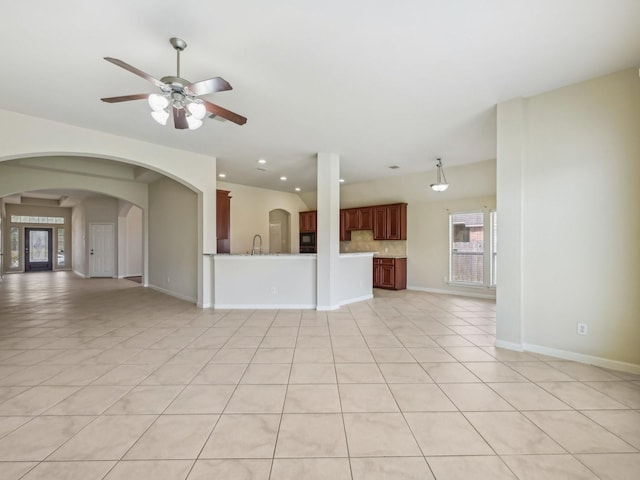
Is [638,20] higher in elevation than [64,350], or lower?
higher

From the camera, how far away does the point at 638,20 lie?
2.09 metres

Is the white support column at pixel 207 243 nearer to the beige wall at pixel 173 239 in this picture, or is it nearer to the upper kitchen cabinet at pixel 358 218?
the beige wall at pixel 173 239

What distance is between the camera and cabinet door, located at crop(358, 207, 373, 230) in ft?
26.0

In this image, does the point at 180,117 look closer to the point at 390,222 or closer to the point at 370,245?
the point at 390,222

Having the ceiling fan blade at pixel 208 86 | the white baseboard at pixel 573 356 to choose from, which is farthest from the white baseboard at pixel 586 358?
the ceiling fan blade at pixel 208 86

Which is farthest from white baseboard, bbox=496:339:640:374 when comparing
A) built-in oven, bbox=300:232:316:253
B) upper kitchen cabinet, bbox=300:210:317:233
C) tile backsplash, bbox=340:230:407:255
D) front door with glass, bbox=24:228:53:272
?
front door with glass, bbox=24:228:53:272

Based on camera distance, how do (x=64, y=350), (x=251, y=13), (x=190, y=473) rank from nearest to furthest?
(x=190, y=473) → (x=251, y=13) → (x=64, y=350)

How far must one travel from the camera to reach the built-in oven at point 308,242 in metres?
9.02

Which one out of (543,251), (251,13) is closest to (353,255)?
(543,251)

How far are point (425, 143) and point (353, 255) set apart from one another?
Answer: 8.43ft

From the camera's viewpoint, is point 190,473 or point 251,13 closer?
point 190,473

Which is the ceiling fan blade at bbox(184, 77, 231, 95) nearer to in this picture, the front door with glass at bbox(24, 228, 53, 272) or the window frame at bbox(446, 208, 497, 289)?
the window frame at bbox(446, 208, 497, 289)

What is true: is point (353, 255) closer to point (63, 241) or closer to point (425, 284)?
point (425, 284)

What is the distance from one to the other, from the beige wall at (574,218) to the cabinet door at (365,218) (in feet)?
15.1
